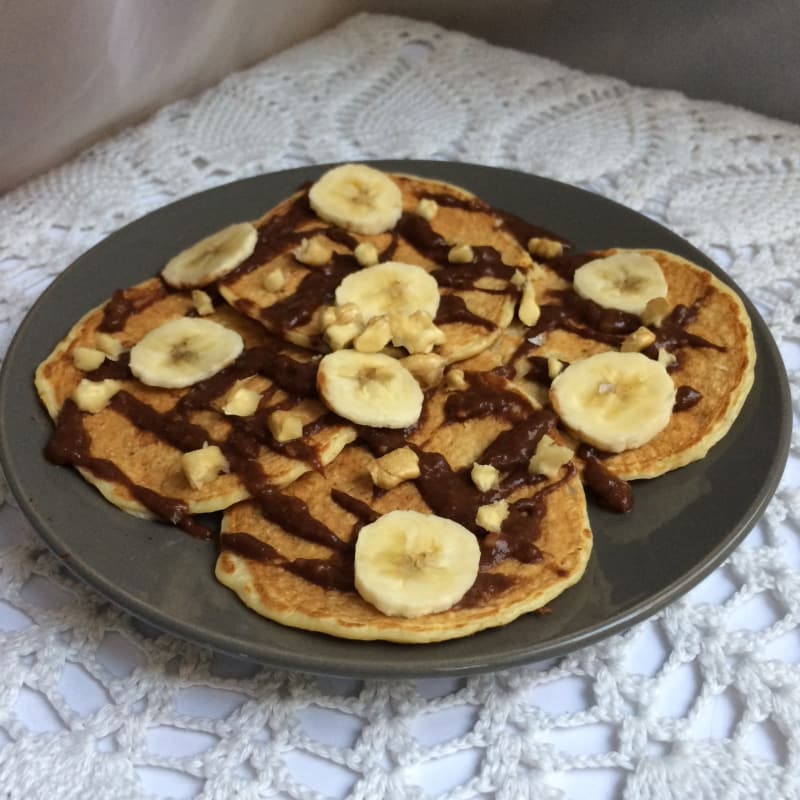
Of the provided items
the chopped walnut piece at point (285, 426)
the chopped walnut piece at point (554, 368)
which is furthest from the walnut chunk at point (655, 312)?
the chopped walnut piece at point (285, 426)

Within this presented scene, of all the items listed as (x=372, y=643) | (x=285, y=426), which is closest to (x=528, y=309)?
(x=285, y=426)

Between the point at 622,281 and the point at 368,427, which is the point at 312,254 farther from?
the point at 622,281

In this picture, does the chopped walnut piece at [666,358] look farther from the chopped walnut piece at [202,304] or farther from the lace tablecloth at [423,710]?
the chopped walnut piece at [202,304]

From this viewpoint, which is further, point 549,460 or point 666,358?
point 666,358

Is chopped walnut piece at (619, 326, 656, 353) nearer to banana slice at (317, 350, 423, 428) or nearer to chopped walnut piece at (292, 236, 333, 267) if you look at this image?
banana slice at (317, 350, 423, 428)

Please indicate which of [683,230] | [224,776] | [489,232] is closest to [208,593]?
[224,776]

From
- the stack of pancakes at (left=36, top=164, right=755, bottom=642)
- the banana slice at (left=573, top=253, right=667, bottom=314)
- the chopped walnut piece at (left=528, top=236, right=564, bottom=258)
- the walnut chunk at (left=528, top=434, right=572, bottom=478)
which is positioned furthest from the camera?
the chopped walnut piece at (left=528, top=236, right=564, bottom=258)

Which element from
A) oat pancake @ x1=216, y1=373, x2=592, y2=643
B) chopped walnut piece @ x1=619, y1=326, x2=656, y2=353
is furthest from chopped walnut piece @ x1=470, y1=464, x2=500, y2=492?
chopped walnut piece @ x1=619, y1=326, x2=656, y2=353
